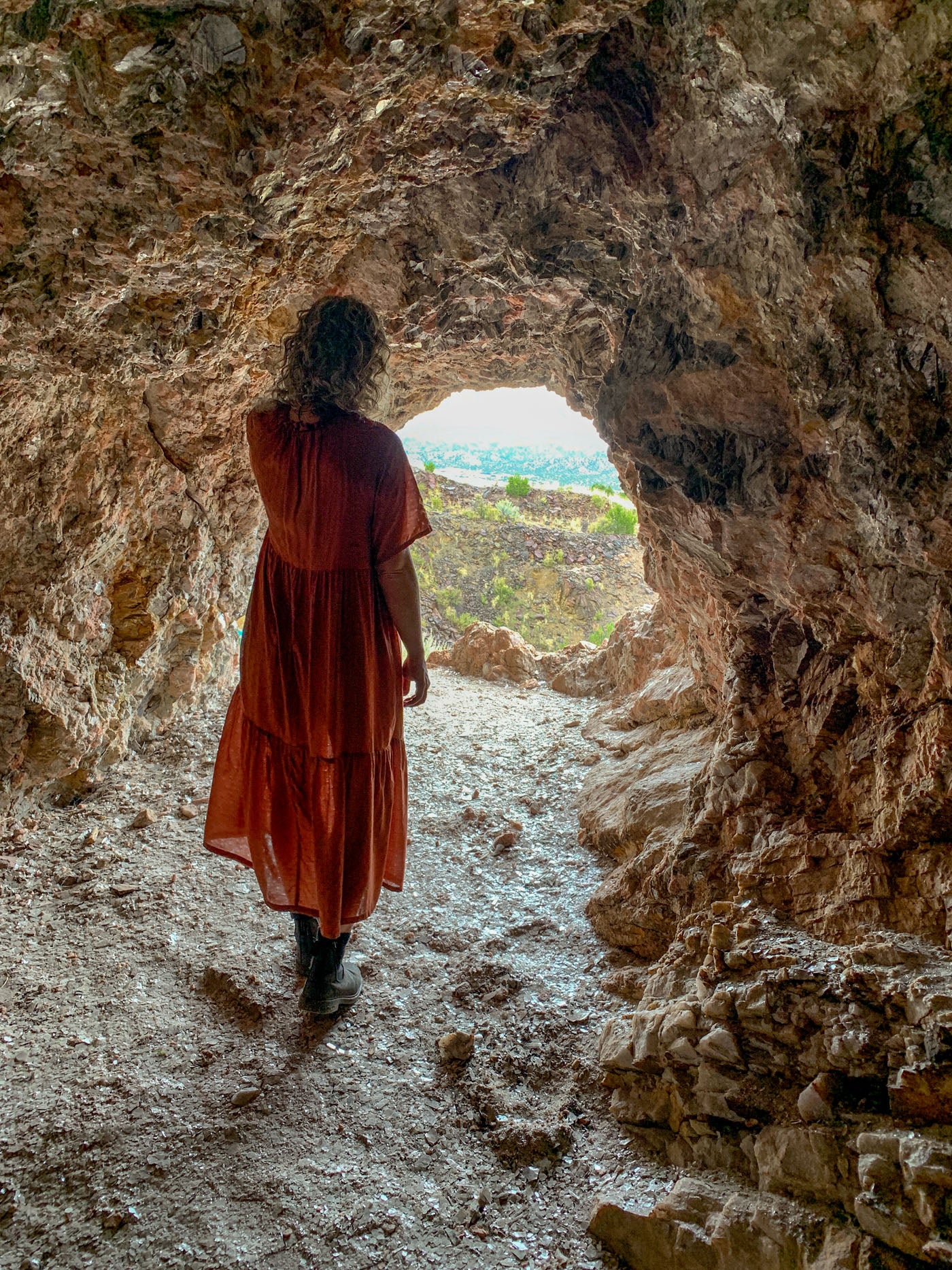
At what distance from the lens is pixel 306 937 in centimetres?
185

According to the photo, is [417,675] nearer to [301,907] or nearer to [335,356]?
[301,907]

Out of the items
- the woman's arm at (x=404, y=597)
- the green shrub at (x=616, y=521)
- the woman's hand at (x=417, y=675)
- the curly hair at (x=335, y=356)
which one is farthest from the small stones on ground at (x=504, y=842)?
the green shrub at (x=616, y=521)

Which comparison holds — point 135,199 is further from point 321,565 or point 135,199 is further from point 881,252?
point 881,252

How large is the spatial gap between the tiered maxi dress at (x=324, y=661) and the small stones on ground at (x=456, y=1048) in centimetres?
38

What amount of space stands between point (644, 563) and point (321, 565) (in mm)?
A: 2088

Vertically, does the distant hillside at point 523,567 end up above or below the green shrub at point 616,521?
below

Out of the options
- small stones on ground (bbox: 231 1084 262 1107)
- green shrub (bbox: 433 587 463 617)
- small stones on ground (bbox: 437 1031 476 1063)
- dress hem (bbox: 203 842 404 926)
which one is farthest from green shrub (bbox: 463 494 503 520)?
small stones on ground (bbox: 231 1084 262 1107)

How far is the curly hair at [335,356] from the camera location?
5.32 ft

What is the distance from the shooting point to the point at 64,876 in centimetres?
230

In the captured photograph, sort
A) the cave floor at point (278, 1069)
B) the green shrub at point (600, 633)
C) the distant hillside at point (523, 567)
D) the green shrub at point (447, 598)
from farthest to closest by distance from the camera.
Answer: the distant hillside at point (523, 567) < the green shrub at point (447, 598) < the green shrub at point (600, 633) < the cave floor at point (278, 1069)

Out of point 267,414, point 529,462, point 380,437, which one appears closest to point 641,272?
point 380,437

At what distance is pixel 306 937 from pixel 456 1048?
19.6 inches

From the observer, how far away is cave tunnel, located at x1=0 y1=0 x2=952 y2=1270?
1117 millimetres

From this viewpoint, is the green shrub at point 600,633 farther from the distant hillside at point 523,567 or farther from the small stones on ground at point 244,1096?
the small stones on ground at point 244,1096
